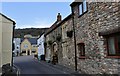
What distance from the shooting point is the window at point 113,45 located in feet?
36.2

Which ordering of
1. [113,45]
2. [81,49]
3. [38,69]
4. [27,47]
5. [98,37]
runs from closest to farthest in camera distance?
[113,45] < [98,37] < [81,49] < [38,69] < [27,47]

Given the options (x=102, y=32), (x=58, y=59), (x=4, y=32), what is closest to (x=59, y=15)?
(x=58, y=59)

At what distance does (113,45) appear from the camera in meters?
11.5

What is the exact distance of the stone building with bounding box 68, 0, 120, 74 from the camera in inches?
433

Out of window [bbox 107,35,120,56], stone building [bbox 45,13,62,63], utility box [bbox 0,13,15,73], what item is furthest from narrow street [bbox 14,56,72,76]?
window [bbox 107,35,120,56]

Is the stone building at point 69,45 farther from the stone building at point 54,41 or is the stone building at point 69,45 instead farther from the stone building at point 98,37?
the stone building at point 54,41

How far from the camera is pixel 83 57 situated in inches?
620

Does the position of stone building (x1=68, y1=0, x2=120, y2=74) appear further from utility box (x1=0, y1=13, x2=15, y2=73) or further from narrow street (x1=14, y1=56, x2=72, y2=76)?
utility box (x1=0, y1=13, x2=15, y2=73)

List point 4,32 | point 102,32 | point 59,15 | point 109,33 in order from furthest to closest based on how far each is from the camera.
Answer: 1. point 59,15
2. point 4,32
3. point 102,32
4. point 109,33

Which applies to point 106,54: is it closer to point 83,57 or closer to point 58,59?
point 83,57

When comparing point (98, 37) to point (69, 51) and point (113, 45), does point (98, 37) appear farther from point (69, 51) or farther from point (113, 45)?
point (69, 51)

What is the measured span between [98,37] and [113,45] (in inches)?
58.2

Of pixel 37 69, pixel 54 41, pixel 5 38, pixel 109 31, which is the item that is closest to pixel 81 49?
pixel 109 31

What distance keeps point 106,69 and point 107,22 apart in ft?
8.80
